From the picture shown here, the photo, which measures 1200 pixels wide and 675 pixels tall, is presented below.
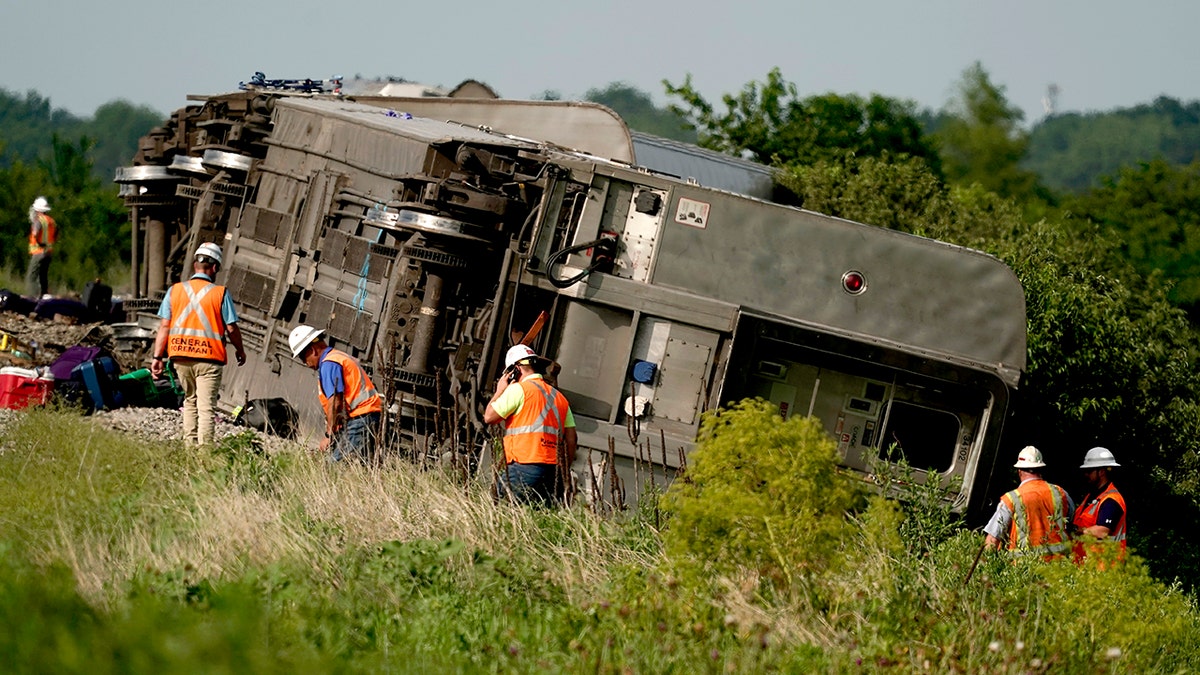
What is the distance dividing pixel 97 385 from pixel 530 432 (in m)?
5.26

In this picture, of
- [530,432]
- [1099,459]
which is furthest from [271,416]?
[1099,459]

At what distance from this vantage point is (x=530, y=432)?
1011 centimetres

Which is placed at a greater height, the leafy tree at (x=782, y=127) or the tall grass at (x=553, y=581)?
the leafy tree at (x=782, y=127)

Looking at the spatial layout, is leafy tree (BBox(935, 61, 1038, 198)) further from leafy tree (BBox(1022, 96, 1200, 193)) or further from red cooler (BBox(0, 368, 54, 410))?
leafy tree (BBox(1022, 96, 1200, 193))

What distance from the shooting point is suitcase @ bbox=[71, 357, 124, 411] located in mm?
13602

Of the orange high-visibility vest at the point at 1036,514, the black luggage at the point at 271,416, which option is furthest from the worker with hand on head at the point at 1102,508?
the black luggage at the point at 271,416

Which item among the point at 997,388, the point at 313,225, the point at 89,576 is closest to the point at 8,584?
the point at 89,576

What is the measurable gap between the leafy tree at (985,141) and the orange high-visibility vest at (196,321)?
3877 cm

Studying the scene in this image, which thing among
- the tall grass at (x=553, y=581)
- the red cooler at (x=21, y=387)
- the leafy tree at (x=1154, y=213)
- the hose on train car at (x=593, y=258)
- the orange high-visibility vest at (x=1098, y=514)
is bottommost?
the red cooler at (x=21, y=387)

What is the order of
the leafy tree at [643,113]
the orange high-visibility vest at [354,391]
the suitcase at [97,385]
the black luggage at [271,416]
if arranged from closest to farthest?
the orange high-visibility vest at [354,391]
the black luggage at [271,416]
the suitcase at [97,385]
the leafy tree at [643,113]

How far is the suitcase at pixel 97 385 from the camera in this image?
44.6 feet

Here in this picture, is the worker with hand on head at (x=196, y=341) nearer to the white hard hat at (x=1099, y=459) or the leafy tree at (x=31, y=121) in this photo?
the white hard hat at (x=1099, y=459)

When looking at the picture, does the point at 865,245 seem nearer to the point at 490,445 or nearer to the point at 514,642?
the point at 490,445

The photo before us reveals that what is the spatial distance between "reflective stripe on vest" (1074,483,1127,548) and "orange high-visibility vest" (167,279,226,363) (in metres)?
6.23
